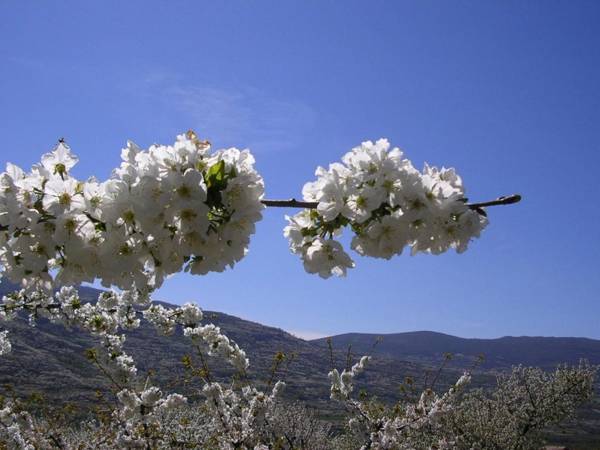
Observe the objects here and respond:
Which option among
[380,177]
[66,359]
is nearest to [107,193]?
[380,177]

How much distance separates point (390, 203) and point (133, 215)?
111cm

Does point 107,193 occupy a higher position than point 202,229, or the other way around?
point 107,193

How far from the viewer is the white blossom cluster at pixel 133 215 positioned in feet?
6.37

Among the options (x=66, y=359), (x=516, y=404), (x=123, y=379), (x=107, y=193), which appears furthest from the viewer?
(x=66, y=359)

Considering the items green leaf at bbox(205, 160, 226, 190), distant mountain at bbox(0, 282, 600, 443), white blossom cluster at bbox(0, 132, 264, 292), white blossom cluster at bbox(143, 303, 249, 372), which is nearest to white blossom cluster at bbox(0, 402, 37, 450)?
white blossom cluster at bbox(143, 303, 249, 372)

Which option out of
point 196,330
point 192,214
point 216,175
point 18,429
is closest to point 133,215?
point 192,214

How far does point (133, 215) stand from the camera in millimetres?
1981

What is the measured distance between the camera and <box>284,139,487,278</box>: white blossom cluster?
7.22 feet

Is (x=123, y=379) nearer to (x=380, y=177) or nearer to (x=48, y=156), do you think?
(x=48, y=156)

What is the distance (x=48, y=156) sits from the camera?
2211mm

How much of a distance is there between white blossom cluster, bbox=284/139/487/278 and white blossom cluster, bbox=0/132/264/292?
1.26ft

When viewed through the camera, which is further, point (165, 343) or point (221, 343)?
point (165, 343)

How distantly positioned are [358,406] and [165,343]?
97.6m

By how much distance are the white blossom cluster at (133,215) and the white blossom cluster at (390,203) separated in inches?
15.1
